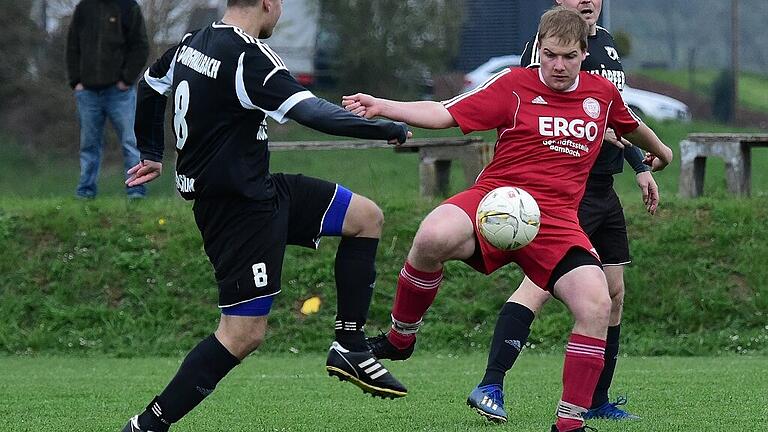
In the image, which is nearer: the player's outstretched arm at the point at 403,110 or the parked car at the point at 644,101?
the player's outstretched arm at the point at 403,110

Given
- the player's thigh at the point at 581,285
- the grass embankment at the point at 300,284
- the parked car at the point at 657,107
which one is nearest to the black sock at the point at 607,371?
the player's thigh at the point at 581,285

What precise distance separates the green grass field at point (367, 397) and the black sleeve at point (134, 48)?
3.20m

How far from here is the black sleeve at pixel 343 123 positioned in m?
5.41

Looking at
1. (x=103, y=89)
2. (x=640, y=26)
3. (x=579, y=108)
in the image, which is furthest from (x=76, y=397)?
(x=640, y=26)

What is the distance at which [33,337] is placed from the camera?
1137 cm

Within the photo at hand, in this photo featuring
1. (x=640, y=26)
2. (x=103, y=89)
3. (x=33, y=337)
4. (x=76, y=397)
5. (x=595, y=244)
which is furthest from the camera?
(x=640, y=26)

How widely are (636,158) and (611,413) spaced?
54.7 inches

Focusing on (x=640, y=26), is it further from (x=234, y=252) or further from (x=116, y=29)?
(x=234, y=252)

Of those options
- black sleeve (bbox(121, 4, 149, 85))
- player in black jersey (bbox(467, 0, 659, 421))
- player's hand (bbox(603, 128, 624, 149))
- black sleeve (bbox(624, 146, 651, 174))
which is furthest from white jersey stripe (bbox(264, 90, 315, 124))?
A: black sleeve (bbox(121, 4, 149, 85))

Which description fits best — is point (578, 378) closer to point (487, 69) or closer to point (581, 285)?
point (581, 285)

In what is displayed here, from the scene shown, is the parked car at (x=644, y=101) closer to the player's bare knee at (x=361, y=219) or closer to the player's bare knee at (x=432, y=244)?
the player's bare knee at (x=361, y=219)

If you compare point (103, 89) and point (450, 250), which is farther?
point (103, 89)

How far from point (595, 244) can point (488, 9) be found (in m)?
18.5

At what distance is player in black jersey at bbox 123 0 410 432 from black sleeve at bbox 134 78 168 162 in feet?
1.04
